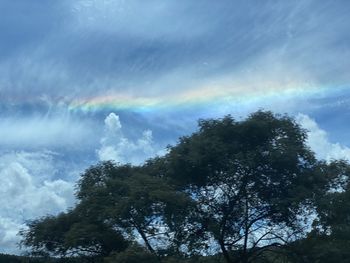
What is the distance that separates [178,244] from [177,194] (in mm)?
3253

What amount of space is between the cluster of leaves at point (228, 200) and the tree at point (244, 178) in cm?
6

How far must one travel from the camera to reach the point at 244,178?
107 ft

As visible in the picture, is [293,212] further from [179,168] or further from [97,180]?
[97,180]

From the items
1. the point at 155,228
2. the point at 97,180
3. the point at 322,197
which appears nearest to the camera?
the point at 322,197

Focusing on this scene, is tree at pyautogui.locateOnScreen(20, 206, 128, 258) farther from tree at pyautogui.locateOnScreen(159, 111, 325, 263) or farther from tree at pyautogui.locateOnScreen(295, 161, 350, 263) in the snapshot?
tree at pyautogui.locateOnScreen(295, 161, 350, 263)

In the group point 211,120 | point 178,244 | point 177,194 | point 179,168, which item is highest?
point 211,120

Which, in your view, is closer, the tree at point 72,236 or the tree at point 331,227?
the tree at point 331,227

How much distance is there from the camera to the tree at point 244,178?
31797 millimetres

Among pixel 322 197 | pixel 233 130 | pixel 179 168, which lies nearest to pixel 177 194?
pixel 179 168

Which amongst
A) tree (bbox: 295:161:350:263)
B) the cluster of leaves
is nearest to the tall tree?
the cluster of leaves

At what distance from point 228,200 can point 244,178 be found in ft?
5.88

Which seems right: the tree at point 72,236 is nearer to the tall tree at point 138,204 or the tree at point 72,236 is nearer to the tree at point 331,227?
the tall tree at point 138,204

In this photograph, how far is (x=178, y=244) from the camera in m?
32.4

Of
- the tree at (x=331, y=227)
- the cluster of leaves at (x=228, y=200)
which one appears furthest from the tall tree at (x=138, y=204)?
the tree at (x=331, y=227)
